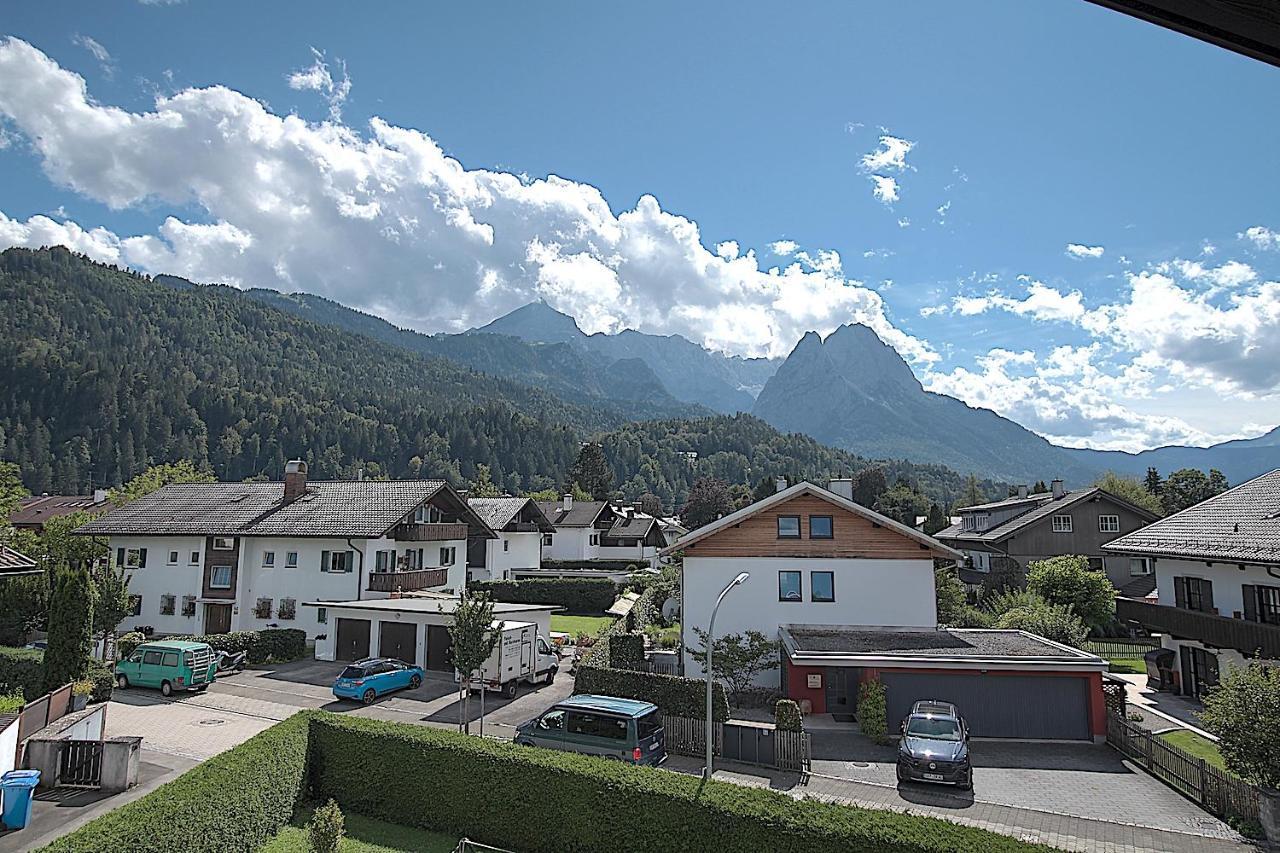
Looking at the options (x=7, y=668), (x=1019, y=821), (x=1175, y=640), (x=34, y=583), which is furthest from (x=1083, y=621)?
(x=34, y=583)

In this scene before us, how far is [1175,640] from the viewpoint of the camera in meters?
32.7

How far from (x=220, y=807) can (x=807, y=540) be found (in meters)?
23.9

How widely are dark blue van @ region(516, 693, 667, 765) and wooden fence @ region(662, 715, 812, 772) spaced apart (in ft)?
7.40

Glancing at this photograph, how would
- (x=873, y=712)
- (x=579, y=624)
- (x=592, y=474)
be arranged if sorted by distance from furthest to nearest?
(x=592, y=474) < (x=579, y=624) < (x=873, y=712)

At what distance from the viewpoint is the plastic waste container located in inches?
603

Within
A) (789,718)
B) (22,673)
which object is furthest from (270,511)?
(789,718)

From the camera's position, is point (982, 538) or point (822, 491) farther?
point (982, 538)

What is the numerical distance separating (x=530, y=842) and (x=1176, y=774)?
56.1 ft

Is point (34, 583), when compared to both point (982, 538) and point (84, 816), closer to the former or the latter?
point (84, 816)

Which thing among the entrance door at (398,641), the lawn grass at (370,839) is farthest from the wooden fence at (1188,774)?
the entrance door at (398,641)

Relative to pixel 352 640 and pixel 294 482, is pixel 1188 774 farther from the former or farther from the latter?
pixel 294 482

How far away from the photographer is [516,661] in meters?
31.0

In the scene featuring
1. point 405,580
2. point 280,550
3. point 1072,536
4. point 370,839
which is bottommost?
point 370,839

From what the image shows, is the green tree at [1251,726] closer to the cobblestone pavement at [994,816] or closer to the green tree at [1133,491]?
the cobblestone pavement at [994,816]
